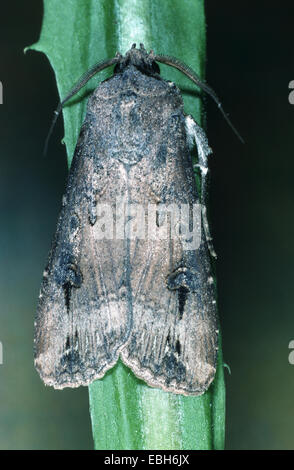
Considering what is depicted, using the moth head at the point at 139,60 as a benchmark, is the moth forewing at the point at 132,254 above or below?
below

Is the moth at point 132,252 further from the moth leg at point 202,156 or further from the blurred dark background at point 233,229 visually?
the blurred dark background at point 233,229

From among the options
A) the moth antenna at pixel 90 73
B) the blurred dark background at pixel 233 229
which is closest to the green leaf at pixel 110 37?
the moth antenna at pixel 90 73

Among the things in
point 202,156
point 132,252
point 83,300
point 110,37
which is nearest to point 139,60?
point 110,37

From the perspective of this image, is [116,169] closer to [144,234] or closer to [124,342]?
[144,234]

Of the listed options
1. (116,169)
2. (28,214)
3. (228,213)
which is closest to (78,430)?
(28,214)

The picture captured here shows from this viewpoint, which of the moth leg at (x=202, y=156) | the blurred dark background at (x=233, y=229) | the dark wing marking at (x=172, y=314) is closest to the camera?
the dark wing marking at (x=172, y=314)

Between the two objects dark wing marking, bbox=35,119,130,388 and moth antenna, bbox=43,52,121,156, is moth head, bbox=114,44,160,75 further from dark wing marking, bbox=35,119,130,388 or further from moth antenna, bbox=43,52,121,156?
dark wing marking, bbox=35,119,130,388

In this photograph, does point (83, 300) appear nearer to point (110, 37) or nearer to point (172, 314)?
point (172, 314)

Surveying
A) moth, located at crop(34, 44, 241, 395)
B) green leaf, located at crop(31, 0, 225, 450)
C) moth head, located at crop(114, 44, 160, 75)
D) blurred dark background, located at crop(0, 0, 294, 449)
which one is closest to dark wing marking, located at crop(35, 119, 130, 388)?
moth, located at crop(34, 44, 241, 395)
